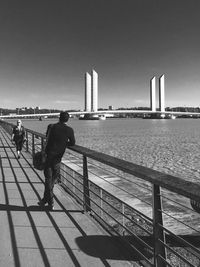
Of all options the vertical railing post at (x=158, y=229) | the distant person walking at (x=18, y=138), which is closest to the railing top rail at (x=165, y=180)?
the vertical railing post at (x=158, y=229)

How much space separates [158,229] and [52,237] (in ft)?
4.57

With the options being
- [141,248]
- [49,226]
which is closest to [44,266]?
[49,226]

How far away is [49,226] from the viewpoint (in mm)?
4109

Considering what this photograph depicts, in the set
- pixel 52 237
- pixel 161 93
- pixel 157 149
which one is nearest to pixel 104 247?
pixel 52 237

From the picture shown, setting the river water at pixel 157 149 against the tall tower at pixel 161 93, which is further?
the tall tower at pixel 161 93

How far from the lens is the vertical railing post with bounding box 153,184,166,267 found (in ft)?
9.07

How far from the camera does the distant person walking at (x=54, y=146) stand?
497 centimetres

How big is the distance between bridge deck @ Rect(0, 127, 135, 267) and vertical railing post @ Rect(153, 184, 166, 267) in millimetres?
451

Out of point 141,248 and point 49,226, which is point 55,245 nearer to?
point 49,226

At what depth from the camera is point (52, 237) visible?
147 inches

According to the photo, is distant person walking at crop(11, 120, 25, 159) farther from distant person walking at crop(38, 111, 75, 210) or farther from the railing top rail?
the railing top rail

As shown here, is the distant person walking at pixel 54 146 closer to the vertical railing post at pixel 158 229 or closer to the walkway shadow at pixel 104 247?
the walkway shadow at pixel 104 247

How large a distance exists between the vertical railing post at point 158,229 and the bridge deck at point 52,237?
1.48 feet

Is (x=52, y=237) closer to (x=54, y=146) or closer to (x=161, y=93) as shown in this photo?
(x=54, y=146)
